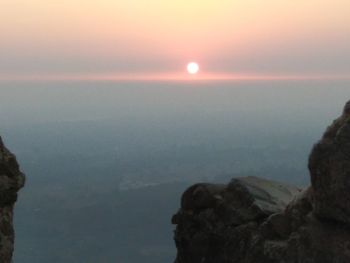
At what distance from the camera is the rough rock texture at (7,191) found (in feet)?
72.5

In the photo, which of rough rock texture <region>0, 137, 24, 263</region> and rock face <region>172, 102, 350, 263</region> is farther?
rough rock texture <region>0, 137, 24, 263</region>

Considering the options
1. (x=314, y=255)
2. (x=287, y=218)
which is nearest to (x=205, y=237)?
(x=287, y=218)

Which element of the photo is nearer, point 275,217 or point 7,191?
point 7,191

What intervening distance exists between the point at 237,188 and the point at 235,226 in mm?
2508

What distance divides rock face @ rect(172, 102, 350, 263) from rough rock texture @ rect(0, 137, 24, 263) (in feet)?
35.2

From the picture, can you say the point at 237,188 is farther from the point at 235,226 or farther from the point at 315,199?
the point at 315,199

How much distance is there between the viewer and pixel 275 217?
78.2 feet

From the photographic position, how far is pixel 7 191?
73.9 feet

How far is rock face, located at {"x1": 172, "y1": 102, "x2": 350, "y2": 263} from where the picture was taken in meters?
21.0

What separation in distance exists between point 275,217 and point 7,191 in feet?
42.0

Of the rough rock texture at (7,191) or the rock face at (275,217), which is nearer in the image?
the rock face at (275,217)

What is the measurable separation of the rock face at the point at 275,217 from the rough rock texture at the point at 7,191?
35.2 ft

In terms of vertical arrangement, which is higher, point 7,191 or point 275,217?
point 7,191

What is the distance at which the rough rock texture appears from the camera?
22.1 m
